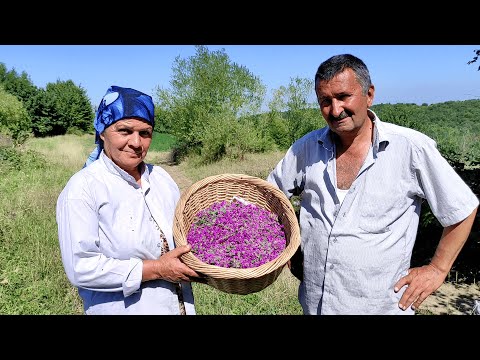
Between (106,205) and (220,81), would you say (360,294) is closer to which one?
(106,205)

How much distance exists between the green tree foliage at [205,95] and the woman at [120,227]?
22623 mm

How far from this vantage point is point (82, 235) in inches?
69.8

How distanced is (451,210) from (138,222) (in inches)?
61.3

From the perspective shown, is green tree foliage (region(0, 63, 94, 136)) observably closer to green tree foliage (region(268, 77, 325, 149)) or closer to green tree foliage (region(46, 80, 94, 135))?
green tree foliage (region(46, 80, 94, 135))

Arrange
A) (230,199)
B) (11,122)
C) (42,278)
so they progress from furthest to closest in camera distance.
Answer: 1. (11,122)
2. (42,278)
3. (230,199)

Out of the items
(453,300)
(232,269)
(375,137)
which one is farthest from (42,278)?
(453,300)

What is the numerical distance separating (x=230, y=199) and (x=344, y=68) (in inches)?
38.3

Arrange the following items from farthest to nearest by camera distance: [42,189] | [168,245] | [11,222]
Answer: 1. [42,189]
2. [11,222]
3. [168,245]

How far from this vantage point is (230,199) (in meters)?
2.40

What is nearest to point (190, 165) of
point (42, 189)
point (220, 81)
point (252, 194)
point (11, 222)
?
point (220, 81)

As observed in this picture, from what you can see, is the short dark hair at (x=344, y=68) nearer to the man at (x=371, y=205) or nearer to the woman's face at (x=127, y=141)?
the man at (x=371, y=205)

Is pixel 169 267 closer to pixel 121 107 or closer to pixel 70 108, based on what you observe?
pixel 121 107

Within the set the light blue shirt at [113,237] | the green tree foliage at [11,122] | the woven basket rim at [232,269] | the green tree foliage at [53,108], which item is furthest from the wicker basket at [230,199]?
the green tree foliage at [53,108]

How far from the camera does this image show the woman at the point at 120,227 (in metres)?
1.80
